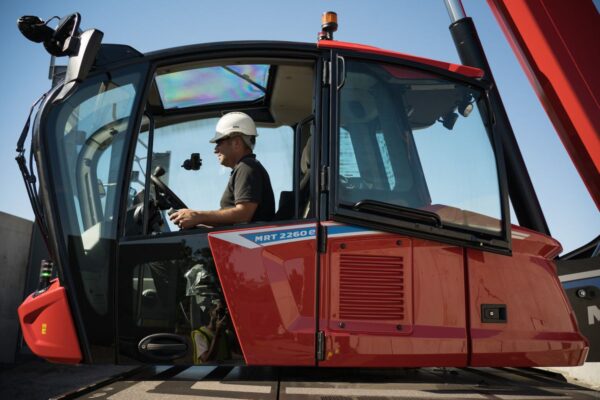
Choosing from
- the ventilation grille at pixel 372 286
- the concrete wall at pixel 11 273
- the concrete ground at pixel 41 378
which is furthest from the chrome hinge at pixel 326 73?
the concrete wall at pixel 11 273

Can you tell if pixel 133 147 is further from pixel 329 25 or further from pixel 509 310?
pixel 509 310

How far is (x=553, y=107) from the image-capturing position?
336cm

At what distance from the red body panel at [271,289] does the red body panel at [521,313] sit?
779 millimetres

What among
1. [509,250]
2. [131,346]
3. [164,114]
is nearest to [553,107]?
[509,250]

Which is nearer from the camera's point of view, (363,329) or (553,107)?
(363,329)

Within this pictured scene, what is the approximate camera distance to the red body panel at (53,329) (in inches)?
90.8

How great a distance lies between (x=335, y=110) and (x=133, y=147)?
997 millimetres

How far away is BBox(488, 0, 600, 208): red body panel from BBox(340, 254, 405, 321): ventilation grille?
5.52 feet

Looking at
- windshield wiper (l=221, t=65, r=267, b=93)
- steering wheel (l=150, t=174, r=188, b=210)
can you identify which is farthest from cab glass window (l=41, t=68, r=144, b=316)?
windshield wiper (l=221, t=65, r=267, b=93)

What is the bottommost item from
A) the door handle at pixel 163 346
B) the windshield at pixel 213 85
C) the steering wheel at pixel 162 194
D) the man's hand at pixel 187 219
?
the door handle at pixel 163 346

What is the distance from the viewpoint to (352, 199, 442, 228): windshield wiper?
2.42 meters

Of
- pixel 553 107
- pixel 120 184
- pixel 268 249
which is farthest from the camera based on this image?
pixel 553 107

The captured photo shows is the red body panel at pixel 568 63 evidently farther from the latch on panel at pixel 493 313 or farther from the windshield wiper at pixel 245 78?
the windshield wiper at pixel 245 78

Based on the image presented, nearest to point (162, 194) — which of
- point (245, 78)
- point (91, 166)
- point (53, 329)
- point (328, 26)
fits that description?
point (91, 166)
